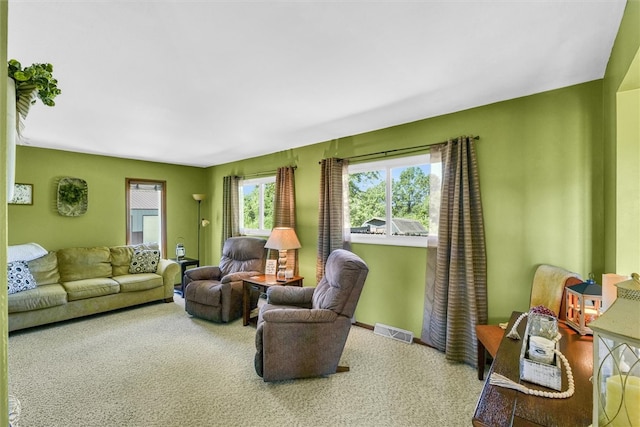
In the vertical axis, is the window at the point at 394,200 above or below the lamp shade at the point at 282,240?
above

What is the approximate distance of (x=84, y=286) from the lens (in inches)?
146

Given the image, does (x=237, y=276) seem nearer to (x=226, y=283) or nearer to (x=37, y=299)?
(x=226, y=283)

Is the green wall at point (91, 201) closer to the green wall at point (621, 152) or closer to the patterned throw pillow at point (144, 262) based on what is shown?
the patterned throw pillow at point (144, 262)

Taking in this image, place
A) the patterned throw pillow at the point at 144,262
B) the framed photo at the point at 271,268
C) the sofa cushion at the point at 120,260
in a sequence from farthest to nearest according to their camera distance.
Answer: the patterned throw pillow at the point at 144,262 < the sofa cushion at the point at 120,260 < the framed photo at the point at 271,268

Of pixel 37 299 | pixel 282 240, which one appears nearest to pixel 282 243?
pixel 282 240

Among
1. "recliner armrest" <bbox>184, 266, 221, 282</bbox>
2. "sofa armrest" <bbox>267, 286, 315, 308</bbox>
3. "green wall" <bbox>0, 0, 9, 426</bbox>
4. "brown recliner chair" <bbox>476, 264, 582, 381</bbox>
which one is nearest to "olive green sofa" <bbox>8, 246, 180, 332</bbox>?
"recliner armrest" <bbox>184, 266, 221, 282</bbox>

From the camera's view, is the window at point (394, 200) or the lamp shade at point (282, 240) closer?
the window at point (394, 200)

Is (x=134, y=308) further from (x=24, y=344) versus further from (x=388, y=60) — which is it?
(x=388, y=60)

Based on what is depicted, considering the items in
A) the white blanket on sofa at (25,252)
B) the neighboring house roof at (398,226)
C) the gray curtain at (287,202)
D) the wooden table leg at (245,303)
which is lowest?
the wooden table leg at (245,303)

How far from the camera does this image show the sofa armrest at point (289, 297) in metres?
2.95

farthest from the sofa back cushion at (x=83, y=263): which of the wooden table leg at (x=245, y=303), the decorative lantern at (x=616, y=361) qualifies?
the decorative lantern at (x=616, y=361)

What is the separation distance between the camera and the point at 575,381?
1.15m

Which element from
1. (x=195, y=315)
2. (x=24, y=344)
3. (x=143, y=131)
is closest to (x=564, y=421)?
(x=195, y=315)

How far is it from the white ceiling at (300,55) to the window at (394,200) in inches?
23.9
